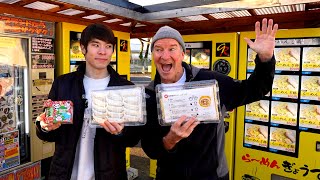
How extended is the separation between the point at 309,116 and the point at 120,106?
10.2 ft

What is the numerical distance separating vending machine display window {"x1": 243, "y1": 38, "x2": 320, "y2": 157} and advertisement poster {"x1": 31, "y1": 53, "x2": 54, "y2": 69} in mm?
3042

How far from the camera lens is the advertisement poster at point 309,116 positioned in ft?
13.1

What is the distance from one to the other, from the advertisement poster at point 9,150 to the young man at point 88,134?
192cm

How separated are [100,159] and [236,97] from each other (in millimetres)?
1207

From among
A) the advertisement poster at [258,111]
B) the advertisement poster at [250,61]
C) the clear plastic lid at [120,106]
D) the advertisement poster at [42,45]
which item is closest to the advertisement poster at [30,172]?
the advertisement poster at [42,45]

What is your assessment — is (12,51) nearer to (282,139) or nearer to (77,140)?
(77,140)

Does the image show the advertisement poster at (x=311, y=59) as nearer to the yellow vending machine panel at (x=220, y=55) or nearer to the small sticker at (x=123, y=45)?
the yellow vending machine panel at (x=220, y=55)

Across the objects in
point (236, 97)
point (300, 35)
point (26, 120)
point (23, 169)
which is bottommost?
point (23, 169)

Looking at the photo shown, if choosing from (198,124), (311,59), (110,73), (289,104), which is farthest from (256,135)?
(110,73)

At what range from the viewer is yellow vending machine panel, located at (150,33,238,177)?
14.8 ft

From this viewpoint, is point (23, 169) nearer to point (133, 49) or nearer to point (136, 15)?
point (136, 15)

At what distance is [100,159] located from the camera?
7.36 ft

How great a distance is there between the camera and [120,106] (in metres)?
2.16

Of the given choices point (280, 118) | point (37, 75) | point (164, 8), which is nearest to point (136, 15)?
point (164, 8)
